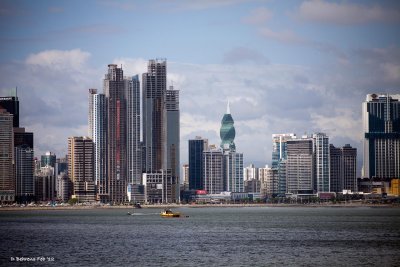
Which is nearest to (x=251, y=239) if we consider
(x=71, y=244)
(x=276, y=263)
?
(x=71, y=244)

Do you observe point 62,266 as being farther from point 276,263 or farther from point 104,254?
point 276,263

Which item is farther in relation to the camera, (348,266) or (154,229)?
(154,229)

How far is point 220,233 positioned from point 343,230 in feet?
78.1

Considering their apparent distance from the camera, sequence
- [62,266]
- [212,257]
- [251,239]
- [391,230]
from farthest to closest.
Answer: [391,230]
[251,239]
[212,257]
[62,266]

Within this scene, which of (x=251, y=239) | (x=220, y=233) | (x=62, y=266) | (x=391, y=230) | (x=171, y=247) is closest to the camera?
(x=62, y=266)

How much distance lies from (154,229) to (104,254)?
182 feet

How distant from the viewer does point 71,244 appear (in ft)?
396

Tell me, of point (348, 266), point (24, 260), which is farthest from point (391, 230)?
point (24, 260)

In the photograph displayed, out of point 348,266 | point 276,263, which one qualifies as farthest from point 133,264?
point 348,266

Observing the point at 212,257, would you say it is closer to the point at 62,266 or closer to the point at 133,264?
the point at 133,264

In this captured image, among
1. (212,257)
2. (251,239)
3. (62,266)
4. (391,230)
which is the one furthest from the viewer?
(391,230)

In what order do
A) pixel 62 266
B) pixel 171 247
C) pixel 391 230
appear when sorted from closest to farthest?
pixel 62 266, pixel 171 247, pixel 391 230

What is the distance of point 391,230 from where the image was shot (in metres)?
155

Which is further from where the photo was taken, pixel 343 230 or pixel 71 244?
pixel 343 230
